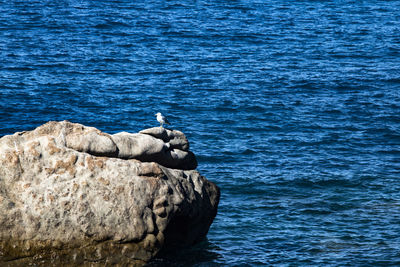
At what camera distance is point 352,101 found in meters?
35.2

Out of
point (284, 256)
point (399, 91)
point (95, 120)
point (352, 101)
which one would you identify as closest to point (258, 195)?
point (284, 256)

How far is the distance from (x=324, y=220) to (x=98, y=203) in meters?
8.78

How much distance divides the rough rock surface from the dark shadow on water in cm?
46

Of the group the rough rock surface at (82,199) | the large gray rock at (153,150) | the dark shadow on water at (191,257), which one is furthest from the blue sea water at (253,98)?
the large gray rock at (153,150)

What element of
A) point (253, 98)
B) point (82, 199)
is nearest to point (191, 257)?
point (82, 199)

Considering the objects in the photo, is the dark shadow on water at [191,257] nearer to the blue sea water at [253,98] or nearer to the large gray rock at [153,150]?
the blue sea water at [253,98]

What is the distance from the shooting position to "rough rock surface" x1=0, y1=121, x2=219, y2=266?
15188 mm

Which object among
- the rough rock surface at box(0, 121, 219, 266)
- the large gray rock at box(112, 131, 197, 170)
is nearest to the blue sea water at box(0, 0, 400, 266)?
the rough rock surface at box(0, 121, 219, 266)

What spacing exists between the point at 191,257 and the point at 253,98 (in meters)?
18.8

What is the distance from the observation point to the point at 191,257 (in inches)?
696

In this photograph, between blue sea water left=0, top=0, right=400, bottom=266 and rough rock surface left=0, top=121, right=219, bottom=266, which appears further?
blue sea water left=0, top=0, right=400, bottom=266

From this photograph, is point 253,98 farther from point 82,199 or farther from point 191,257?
point 82,199

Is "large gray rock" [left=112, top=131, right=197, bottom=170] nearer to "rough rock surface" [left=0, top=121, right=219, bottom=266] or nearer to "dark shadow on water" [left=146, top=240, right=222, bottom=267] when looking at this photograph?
"rough rock surface" [left=0, top=121, right=219, bottom=266]

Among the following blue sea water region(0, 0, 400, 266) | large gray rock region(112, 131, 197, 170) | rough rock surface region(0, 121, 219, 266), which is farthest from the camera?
blue sea water region(0, 0, 400, 266)
